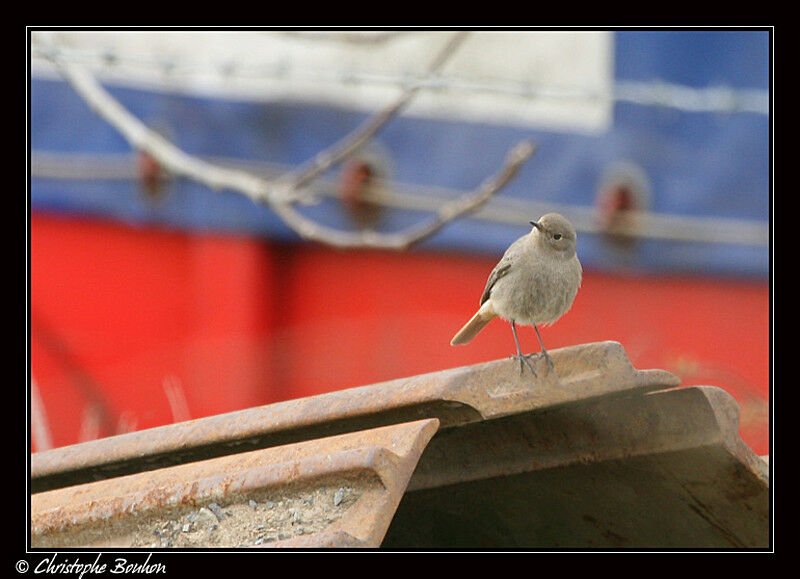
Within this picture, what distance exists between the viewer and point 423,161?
21.2 ft

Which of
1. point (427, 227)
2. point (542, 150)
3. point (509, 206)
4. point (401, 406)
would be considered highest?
point (542, 150)

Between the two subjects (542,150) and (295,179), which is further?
(542,150)

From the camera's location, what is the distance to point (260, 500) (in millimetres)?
2221

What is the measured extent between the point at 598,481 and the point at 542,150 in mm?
3986

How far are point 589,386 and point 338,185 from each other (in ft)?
13.7

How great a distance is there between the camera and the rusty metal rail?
7.16 feet

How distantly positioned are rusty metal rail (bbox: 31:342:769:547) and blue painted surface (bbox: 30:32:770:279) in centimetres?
363

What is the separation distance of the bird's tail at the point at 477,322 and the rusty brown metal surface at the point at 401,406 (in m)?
1.46

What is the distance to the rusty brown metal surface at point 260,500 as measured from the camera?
6.79 feet

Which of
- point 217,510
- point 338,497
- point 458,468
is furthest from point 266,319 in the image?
point 338,497

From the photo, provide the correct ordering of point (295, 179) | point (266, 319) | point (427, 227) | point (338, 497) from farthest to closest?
point (266, 319)
point (295, 179)
point (427, 227)
point (338, 497)

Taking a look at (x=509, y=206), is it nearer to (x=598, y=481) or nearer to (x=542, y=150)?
(x=542, y=150)

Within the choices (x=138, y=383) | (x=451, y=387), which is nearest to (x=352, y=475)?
(x=451, y=387)

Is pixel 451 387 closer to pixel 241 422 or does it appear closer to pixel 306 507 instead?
pixel 306 507
